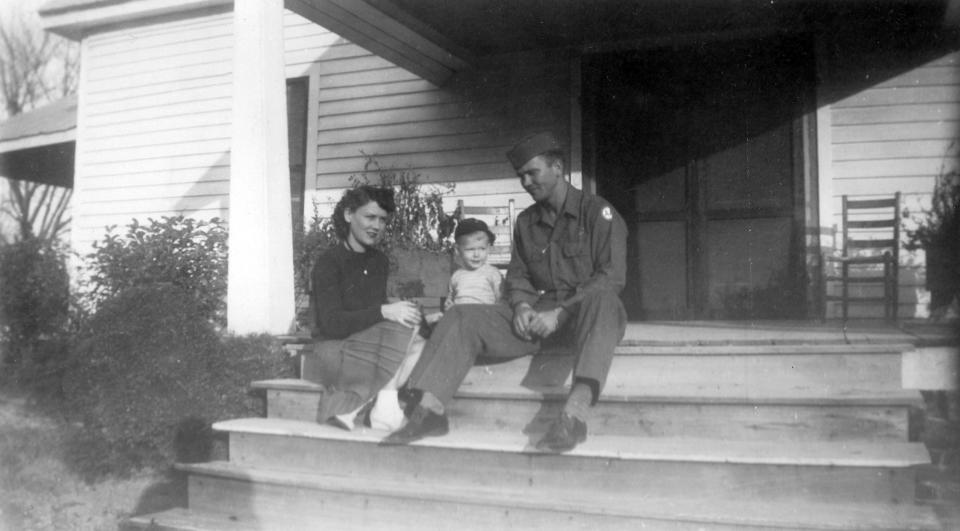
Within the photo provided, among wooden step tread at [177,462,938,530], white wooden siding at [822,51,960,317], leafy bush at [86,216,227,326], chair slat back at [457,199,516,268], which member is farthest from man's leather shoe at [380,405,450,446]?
white wooden siding at [822,51,960,317]

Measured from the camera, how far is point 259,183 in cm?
453

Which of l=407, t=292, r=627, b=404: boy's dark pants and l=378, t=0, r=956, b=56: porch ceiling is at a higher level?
l=378, t=0, r=956, b=56: porch ceiling

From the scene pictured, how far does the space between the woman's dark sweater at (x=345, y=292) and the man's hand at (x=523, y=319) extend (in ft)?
1.96

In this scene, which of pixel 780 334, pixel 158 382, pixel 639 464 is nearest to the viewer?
pixel 639 464

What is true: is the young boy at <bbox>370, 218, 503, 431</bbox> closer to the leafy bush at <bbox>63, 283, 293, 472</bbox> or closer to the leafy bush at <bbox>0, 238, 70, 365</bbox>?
the leafy bush at <bbox>63, 283, 293, 472</bbox>

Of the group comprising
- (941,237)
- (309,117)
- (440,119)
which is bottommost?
(941,237)

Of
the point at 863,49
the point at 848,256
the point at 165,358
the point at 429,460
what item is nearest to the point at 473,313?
the point at 429,460

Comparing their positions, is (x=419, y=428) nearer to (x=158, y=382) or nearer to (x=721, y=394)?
(x=721, y=394)

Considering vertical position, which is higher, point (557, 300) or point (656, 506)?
point (557, 300)

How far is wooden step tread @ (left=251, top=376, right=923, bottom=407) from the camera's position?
8.92ft

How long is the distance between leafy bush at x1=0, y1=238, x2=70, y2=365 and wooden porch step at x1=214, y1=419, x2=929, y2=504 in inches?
179

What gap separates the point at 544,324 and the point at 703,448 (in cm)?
77

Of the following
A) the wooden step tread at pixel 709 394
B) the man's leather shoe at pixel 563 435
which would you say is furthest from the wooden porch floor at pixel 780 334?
the man's leather shoe at pixel 563 435

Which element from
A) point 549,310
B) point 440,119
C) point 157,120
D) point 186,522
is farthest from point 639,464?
point 157,120
